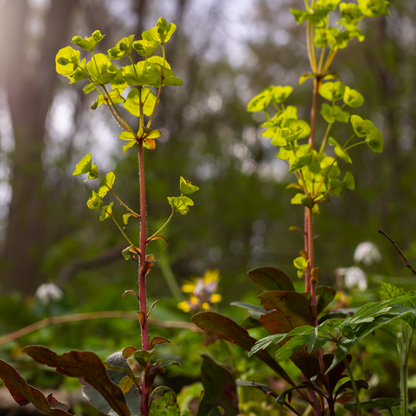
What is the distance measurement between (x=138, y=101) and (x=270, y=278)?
265 millimetres

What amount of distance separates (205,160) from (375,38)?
3.36 m

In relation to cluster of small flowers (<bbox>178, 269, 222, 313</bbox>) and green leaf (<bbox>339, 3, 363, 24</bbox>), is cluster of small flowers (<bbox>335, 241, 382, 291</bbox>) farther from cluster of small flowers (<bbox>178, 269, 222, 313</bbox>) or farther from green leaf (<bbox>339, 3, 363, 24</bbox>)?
green leaf (<bbox>339, 3, 363, 24</bbox>)

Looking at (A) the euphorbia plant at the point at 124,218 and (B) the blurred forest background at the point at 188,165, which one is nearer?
(A) the euphorbia plant at the point at 124,218

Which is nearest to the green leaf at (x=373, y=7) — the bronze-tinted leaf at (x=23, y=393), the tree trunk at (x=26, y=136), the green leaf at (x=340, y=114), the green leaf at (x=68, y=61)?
the green leaf at (x=340, y=114)

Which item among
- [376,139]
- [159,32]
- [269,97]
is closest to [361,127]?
[376,139]

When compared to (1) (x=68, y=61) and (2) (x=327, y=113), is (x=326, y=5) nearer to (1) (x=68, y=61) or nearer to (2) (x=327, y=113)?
(2) (x=327, y=113)

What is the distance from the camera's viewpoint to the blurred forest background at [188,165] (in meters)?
2.98

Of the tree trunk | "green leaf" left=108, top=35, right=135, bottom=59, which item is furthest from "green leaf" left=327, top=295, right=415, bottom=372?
the tree trunk

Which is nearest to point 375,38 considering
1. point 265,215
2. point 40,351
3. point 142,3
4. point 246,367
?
point 142,3

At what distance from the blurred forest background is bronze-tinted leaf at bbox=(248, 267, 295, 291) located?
0.18 meters

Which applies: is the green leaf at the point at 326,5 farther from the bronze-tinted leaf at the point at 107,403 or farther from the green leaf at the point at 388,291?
the bronze-tinted leaf at the point at 107,403

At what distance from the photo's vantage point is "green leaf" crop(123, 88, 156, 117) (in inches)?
15.6

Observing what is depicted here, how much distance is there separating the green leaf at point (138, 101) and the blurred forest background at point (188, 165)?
268 mm

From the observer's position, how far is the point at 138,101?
40 centimetres
